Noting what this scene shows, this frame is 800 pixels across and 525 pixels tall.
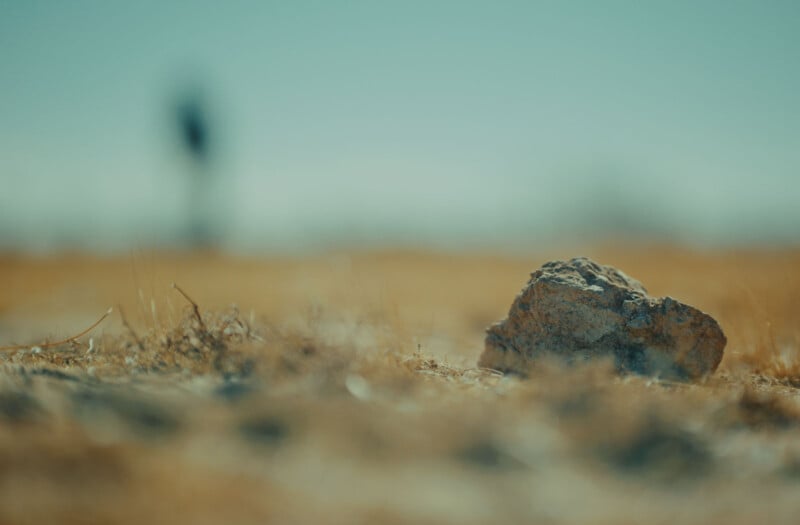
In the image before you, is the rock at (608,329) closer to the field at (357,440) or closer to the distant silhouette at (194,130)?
the field at (357,440)

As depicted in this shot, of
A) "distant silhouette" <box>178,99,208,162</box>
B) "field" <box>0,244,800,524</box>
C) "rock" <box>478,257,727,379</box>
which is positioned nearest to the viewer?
"field" <box>0,244,800,524</box>

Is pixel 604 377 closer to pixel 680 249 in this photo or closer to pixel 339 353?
pixel 339 353

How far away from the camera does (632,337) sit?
3.77 meters

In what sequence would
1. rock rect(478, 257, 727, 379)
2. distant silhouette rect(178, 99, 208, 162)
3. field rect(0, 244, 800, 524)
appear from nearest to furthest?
field rect(0, 244, 800, 524) → rock rect(478, 257, 727, 379) → distant silhouette rect(178, 99, 208, 162)

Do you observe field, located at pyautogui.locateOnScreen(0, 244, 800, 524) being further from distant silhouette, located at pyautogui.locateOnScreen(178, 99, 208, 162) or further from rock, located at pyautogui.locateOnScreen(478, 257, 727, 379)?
distant silhouette, located at pyautogui.locateOnScreen(178, 99, 208, 162)

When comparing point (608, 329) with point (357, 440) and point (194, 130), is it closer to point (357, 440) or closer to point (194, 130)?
point (357, 440)

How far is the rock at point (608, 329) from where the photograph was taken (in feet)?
12.2

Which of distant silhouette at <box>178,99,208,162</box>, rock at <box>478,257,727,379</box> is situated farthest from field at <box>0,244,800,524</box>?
distant silhouette at <box>178,99,208,162</box>

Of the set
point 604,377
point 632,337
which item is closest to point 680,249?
point 632,337

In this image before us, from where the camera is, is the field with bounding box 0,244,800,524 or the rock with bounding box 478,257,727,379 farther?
the rock with bounding box 478,257,727,379

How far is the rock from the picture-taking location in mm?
3717

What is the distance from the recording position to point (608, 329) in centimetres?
377

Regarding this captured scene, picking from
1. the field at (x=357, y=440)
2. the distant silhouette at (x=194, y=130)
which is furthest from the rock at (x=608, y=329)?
the distant silhouette at (x=194, y=130)

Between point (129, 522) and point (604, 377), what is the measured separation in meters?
1.92
